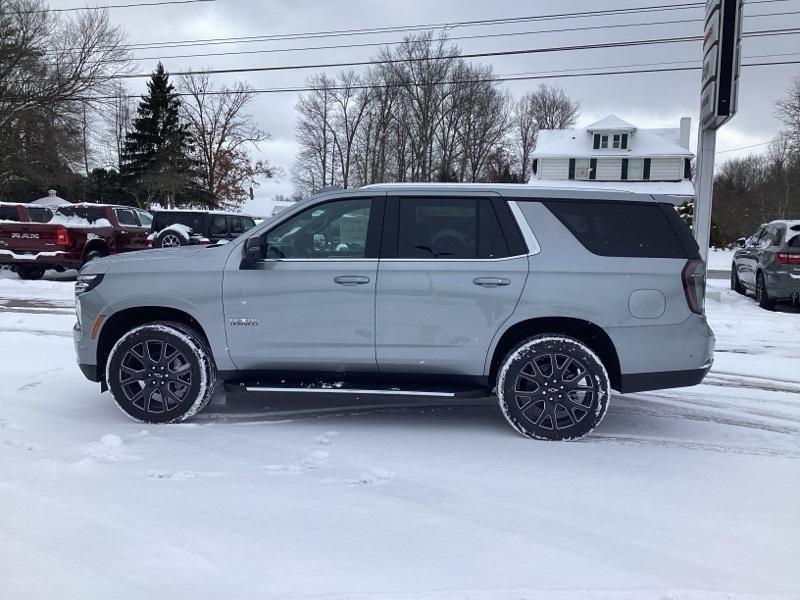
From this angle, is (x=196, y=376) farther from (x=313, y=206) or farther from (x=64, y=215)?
(x=64, y=215)

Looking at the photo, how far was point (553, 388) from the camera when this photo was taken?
480cm

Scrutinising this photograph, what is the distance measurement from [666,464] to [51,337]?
7552 mm

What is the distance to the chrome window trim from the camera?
15.9 feet

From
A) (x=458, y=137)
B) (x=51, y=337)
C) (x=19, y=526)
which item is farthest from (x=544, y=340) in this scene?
(x=458, y=137)

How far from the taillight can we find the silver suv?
0.03ft

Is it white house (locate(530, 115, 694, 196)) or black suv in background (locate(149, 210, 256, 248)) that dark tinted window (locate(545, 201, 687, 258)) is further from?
white house (locate(530, 115, 694, 196))

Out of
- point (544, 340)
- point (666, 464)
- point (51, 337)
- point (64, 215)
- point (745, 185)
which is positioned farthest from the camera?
point (745, 185)

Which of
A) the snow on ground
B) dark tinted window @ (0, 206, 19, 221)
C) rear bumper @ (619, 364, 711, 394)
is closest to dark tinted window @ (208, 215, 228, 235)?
dark tinted window @ (0, 206, 19, 221)

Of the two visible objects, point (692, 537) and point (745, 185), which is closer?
point (692, 537)

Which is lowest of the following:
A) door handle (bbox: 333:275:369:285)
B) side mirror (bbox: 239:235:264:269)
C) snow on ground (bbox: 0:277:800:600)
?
snow on ground (bbox: 0:277:800:600)

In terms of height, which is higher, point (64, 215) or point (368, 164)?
point (368, 164)

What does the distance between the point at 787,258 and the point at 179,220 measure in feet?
47.4

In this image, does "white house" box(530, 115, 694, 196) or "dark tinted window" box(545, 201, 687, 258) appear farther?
"white house" box(530, 115, 694, 196)

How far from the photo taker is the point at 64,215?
1625 cm
